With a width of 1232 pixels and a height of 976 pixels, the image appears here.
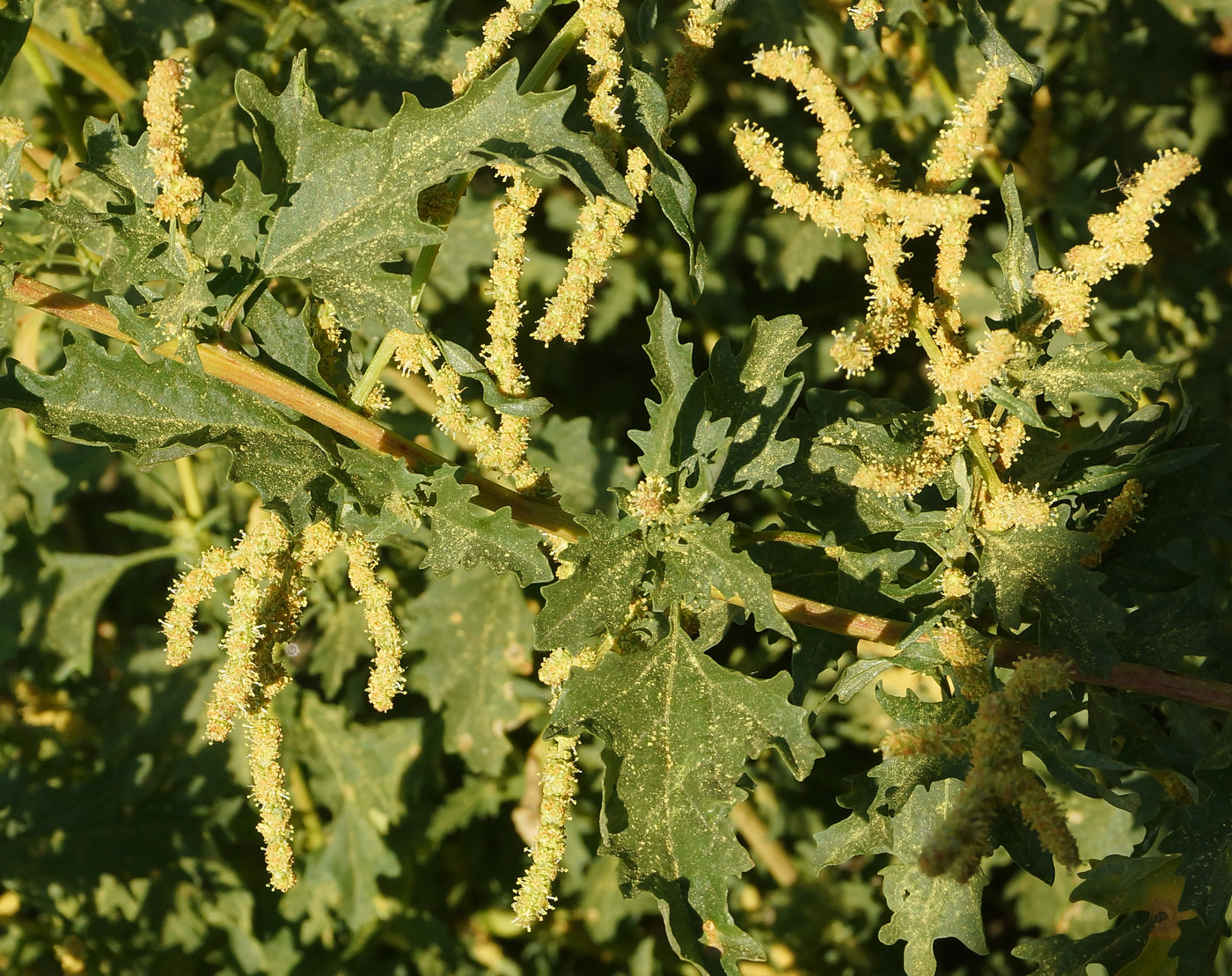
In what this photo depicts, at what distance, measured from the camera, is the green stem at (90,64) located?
2.67 m

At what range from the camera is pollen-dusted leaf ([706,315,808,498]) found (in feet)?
5.99

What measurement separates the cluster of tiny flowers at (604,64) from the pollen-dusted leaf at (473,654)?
148 cm

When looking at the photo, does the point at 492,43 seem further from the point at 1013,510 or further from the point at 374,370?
the point at 1013,510

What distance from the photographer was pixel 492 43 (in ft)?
6.19

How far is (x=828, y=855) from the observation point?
191 centimetres

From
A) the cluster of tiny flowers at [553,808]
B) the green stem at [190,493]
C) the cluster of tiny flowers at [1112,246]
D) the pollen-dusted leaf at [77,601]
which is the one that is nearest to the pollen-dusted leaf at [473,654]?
the green stem at [190,493]

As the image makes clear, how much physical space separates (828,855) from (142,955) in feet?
7.71

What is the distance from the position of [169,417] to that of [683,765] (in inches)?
37.6

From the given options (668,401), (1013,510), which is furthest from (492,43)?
(1013,510)

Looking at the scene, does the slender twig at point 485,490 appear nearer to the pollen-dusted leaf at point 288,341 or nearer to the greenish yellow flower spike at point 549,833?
the pollen-dusted leaf at point 288,341

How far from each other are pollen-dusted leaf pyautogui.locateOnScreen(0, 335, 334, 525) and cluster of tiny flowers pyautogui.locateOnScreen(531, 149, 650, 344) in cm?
43

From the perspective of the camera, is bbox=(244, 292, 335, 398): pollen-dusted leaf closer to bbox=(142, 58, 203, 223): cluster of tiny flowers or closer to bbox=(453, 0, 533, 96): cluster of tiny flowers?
bbox=(142, 58, 203, 223): cluster of tiny flowers

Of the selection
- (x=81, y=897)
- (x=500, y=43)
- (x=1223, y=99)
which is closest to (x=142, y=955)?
(x=81, y=897)

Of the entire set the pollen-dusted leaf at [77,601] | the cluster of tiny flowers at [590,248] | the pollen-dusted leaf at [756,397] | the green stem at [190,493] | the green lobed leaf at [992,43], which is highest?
the green lobed leaf at [992,43]
